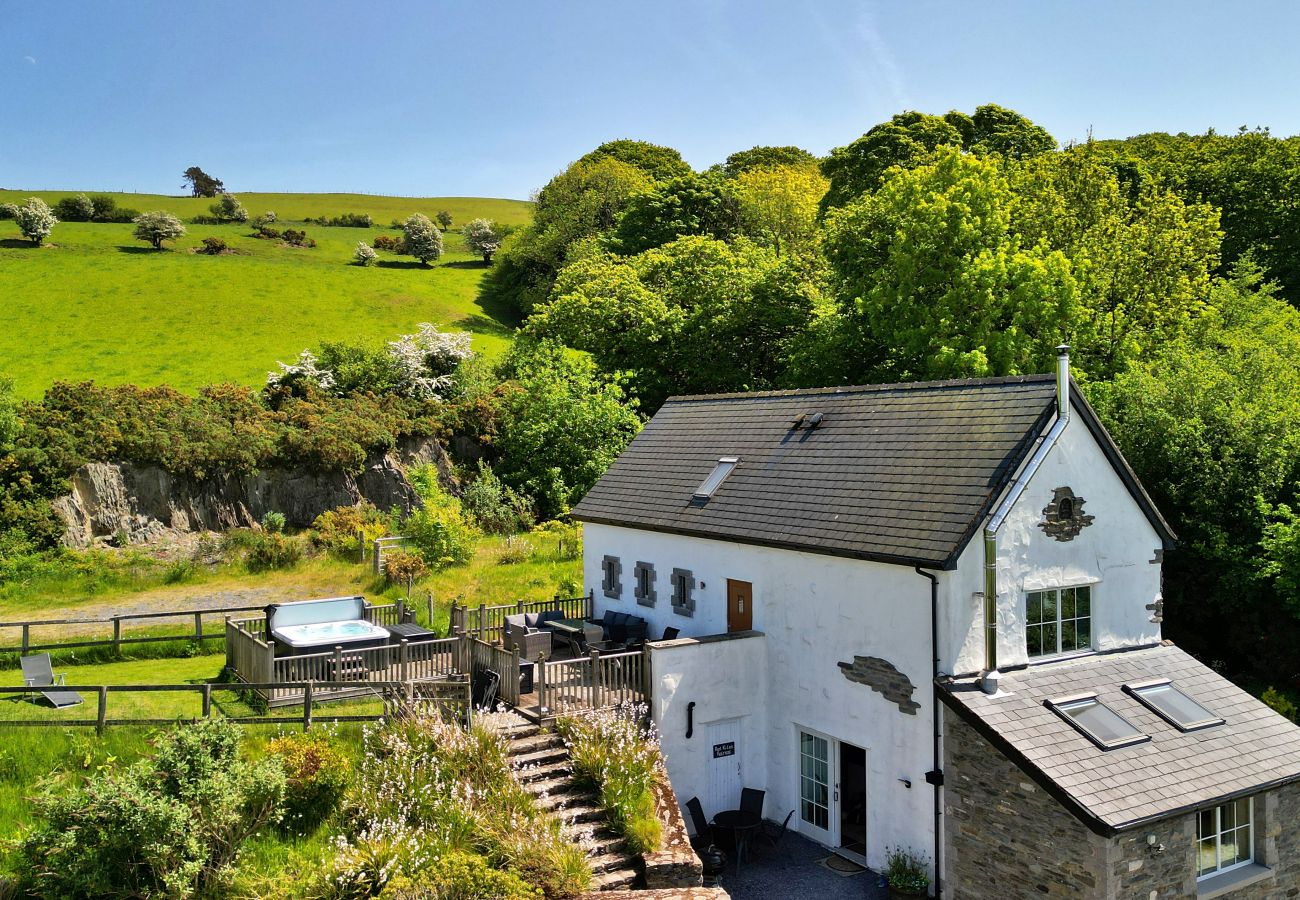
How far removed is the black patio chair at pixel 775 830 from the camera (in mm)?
15631

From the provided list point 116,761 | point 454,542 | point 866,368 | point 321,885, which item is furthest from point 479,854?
point 866,368

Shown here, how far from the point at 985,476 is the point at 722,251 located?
30664mm

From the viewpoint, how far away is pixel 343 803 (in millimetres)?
12867

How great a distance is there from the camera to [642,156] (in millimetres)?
76125

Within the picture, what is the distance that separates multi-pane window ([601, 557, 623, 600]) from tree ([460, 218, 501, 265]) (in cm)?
6009

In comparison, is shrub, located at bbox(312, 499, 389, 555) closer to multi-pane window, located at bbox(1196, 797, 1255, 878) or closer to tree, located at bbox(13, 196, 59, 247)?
multi-pane window, located at bbox(1196, 797, 1255, 878)

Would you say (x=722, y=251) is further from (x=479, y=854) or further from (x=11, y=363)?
(x=479, y=854)

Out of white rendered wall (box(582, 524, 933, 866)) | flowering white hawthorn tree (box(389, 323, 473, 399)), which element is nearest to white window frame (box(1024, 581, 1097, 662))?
white rendered wall (box(582, 524, 933, 866))

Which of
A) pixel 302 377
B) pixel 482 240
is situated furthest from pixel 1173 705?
pixel 482 240

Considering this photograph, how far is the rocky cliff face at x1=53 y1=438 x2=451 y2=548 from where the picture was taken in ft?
96.3

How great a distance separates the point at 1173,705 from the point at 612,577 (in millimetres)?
11333

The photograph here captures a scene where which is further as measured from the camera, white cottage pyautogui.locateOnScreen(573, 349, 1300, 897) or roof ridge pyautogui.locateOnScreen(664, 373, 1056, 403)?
roof ridge pyautogui.locateOnScreen(664, 373, 1056, 403)

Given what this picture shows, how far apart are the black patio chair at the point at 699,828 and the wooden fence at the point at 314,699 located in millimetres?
4106

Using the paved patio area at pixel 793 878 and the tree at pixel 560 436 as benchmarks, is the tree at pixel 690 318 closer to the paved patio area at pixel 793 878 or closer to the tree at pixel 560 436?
the tree at pixel 560 436
